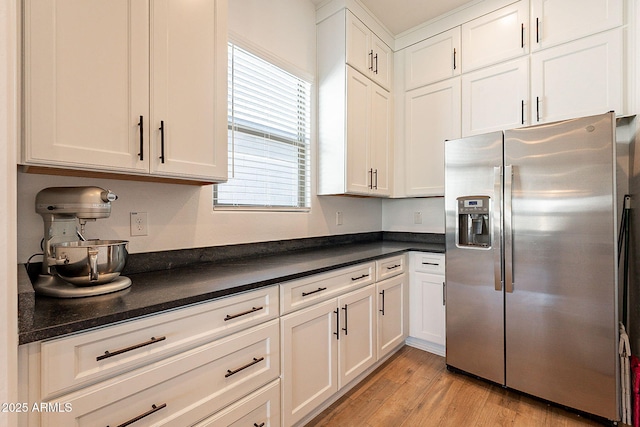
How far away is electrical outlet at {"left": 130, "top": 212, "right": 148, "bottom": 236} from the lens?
1534 mm

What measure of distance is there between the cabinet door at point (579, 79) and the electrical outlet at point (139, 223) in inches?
105

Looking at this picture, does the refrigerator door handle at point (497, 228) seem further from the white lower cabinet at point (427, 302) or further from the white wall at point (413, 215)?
the white wall at point (413, 215)

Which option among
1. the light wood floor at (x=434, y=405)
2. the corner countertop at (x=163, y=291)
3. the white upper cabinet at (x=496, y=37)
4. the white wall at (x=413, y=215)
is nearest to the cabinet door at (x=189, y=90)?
the corner countertop at (x=163, y=291)

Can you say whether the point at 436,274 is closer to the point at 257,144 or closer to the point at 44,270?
the point at 257,144

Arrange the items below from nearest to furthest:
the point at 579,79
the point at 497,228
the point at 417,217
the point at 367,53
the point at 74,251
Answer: the point at 74,251
the point at 497,228
the point at 579,79
the point at 367,53
the point at 417,217

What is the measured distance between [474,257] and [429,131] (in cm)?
128

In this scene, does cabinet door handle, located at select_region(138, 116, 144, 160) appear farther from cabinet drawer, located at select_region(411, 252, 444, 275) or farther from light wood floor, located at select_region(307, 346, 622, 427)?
cabinet drawer, located at select_region(411, 252, 444, 275)

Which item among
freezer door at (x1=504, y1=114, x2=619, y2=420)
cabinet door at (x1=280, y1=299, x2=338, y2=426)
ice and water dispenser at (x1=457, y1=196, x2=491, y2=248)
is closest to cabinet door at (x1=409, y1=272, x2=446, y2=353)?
ice and water dispenser at (x1=457, y1=196, x2=491, y2=248)

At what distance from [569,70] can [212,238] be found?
8.80 feet

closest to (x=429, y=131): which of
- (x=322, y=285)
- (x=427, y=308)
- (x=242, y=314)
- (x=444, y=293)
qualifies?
(x=444, y=293)

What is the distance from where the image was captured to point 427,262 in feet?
8.37

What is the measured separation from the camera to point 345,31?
241 cm

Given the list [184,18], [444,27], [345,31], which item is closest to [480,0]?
[444,27]

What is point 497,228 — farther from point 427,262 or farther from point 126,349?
point 126,349
